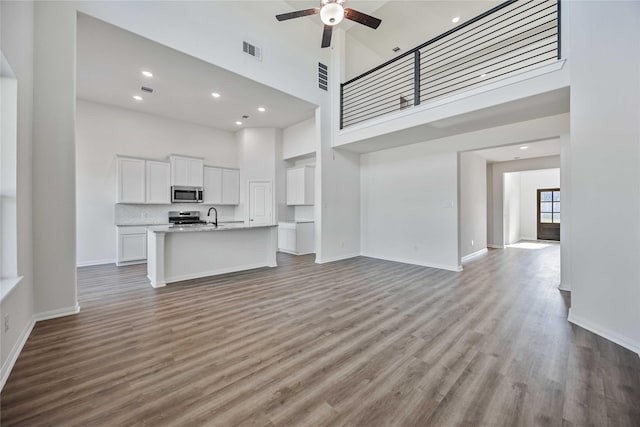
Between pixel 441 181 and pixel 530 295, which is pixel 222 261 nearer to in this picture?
pixel 441 181

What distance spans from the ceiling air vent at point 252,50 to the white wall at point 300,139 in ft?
7.13

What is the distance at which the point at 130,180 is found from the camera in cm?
570

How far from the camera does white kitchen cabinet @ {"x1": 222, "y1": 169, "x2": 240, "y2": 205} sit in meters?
7.29

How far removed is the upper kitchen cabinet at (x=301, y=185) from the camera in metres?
7.03

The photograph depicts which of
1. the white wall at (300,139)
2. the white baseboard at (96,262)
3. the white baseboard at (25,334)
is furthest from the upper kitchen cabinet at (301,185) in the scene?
the white baseboard at (25,334)

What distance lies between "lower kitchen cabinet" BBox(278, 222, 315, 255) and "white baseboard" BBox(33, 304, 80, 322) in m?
4.44

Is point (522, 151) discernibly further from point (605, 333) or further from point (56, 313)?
point (56, 313)

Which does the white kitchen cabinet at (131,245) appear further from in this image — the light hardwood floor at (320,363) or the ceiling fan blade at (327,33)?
the ceiling fan blade at (327,33)

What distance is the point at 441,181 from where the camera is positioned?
5.13 metres

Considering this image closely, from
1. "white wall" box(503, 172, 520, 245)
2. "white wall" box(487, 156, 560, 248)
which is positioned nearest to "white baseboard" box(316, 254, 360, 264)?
"white wall" box(487, 156, 560, 248)

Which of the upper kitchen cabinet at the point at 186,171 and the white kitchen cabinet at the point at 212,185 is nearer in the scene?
the upper kitchen cabinet at the point at 186,171

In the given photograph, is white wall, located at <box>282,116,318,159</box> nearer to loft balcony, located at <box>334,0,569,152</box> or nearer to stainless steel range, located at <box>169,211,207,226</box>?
loft balcony, located at <box>334,0,569,152</box>

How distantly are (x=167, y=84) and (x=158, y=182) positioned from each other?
239cm

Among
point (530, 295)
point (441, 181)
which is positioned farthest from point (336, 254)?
point (530, 295)
